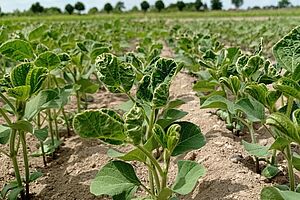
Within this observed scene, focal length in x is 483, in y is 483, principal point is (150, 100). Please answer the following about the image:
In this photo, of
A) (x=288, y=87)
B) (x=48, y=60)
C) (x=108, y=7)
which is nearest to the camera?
(x=288, y=87)

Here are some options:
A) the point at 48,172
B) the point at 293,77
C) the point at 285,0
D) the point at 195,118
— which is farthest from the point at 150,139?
the point at 285,0

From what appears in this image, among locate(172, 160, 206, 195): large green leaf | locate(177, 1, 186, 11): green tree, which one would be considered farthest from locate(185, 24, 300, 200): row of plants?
locate(177, 1, 186, 11): green tree

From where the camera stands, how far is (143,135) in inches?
65.1

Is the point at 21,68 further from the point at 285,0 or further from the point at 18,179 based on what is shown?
the point at 285,0

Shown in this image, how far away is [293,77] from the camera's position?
1639 mm

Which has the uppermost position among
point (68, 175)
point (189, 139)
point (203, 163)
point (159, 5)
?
point (189, 139)

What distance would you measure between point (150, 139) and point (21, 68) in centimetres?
67

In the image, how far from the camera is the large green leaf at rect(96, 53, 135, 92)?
1.67 m

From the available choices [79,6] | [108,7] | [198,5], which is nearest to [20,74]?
[108,7]

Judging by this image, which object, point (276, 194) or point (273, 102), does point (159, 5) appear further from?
point (276, 194)

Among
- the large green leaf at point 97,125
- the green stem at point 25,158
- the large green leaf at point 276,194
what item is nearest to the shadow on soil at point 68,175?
the green stem at point 25,158

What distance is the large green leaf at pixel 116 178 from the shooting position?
1.71 meters

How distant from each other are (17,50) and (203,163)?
109 centimetres

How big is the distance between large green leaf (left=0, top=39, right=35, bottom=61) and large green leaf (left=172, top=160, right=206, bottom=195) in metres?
1.03
